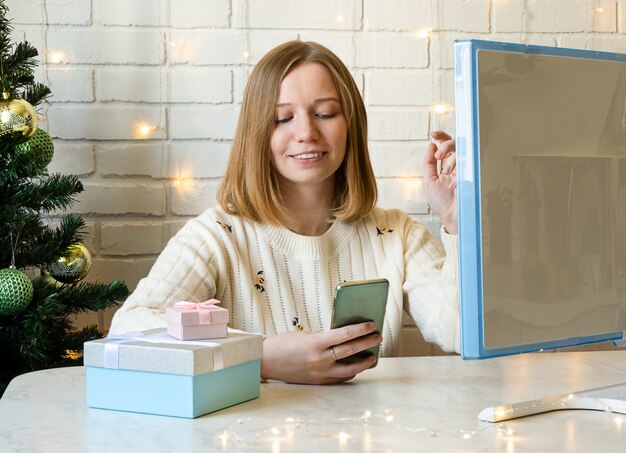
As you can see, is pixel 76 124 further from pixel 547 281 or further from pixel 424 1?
pixel 547 281

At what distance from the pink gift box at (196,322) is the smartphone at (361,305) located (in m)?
0.18

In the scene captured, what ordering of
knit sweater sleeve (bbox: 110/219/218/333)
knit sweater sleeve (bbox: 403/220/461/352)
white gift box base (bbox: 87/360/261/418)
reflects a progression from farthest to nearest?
1. knit sweater sleeve (bbox: 403/220/461/352)
2. knit sweater sleeve (bbox: 110/219/218/333)
3. white gift box base (bbox: 87/360/261/418)

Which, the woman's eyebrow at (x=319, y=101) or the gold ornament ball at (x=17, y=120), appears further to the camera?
the woman's eyebrow at (x=319, y=101)

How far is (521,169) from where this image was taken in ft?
3.10

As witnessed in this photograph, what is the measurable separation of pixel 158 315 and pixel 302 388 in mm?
383

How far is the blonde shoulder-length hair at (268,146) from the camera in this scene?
6.06 feet

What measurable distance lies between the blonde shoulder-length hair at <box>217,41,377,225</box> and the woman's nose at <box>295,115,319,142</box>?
0.19ft

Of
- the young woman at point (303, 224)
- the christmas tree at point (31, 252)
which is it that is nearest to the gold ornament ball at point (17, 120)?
the christmas tree at point (31, 252)

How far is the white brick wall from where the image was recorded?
7.07ft

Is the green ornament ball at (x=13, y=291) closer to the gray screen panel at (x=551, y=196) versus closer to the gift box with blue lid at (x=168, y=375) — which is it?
the gift box with blue lid at (x=168, y=375)

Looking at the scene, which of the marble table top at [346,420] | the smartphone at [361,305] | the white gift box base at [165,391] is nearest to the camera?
the marble table top at [346,420]

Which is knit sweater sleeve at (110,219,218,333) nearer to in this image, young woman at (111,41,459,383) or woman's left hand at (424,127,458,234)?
young woman at (111,41,459,383)

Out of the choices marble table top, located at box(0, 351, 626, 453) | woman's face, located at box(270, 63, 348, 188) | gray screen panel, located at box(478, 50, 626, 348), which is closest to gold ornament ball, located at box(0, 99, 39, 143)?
woman's face, located at box(270, 63, 348, 188)

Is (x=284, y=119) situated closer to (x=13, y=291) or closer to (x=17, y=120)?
(x=17, y=120)
